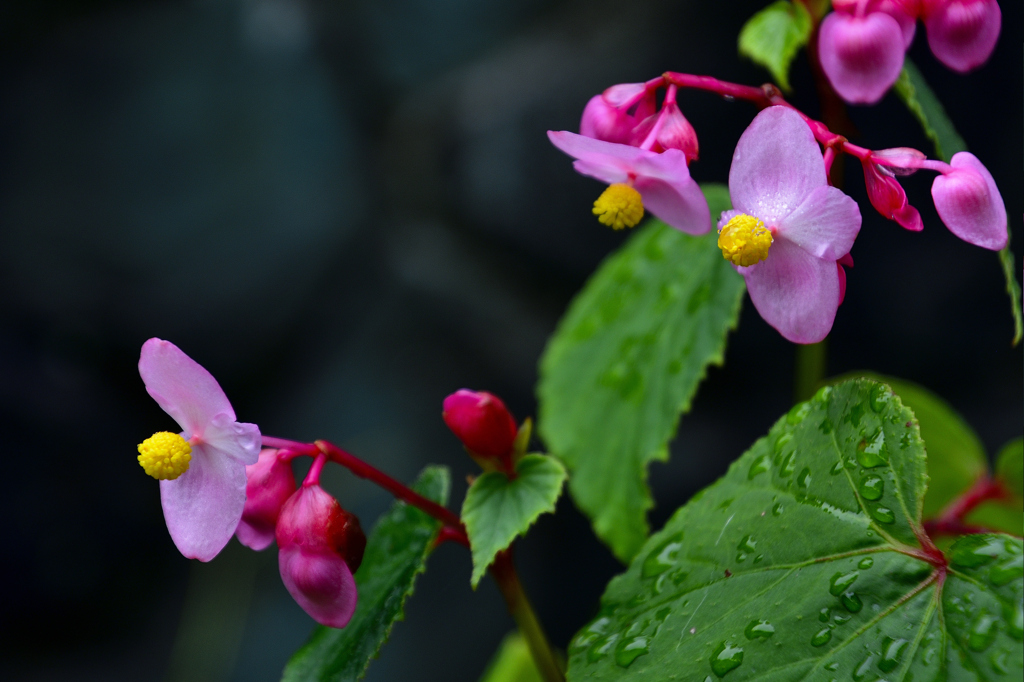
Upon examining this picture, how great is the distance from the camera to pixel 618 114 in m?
0.41

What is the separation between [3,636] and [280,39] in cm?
106

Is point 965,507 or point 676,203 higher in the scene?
point 676,203

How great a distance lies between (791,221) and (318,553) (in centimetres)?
25

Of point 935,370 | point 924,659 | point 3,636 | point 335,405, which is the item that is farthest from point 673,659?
point 3,636

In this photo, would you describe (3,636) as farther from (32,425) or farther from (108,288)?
(108,288)

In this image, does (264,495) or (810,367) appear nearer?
(264,495)

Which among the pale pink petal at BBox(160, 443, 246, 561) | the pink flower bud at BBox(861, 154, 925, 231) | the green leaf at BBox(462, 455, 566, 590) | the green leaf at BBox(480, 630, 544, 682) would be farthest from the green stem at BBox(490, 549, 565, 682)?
the green leaf at BBox(480, 630, 544, 682)

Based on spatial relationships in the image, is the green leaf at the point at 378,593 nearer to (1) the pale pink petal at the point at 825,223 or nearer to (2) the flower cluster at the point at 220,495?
(2) the flower cluster at the point at 220,495

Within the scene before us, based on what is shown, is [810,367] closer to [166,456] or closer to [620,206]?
[620,206]

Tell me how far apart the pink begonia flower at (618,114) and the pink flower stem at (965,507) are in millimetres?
345

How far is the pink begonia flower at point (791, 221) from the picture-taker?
331 mm

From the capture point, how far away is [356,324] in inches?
57.1

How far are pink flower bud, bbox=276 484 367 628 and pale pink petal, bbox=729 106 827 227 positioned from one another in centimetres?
23

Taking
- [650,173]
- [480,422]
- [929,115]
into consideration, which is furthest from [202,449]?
[929,115]
